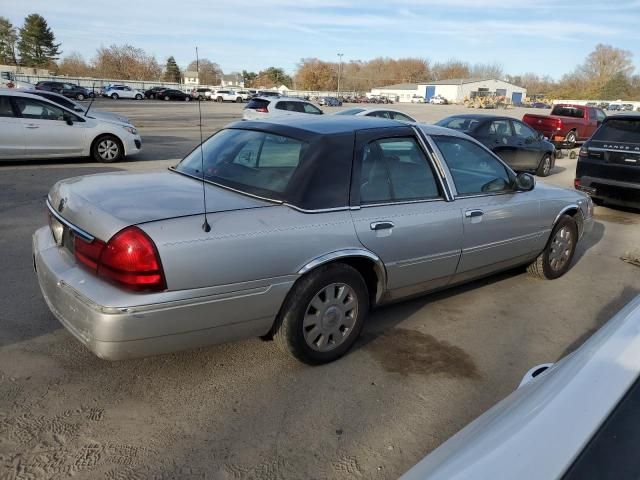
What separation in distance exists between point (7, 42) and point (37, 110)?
318 feet

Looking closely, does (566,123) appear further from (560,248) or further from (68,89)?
(68,89)

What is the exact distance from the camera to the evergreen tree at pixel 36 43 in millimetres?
90562

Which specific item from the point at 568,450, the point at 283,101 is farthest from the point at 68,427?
the point at 283,101

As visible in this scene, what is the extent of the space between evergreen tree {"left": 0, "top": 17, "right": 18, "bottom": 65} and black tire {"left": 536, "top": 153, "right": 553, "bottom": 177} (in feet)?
327

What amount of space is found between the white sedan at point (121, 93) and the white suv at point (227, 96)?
9771mm

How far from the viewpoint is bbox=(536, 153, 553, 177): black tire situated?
13.1 metres

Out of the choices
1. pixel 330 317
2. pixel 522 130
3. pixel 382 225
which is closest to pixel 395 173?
pixel 382 225

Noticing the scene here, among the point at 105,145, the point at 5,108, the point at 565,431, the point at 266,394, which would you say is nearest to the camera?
the point at 565,431

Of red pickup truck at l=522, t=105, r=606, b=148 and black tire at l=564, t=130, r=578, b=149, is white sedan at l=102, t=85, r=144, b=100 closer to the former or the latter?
red pickup truck at l=522, t=105, r=606, b=148

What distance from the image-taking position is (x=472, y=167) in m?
4.57

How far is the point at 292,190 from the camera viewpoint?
10.6ft

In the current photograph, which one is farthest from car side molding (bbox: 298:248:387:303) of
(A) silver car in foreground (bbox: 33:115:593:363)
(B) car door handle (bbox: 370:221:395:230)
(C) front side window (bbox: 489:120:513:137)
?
(C) front side window (bbox: 489:120:513:137)

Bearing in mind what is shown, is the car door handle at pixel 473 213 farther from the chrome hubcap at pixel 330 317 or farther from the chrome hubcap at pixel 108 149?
the chrome hubcap at pixel 108 149

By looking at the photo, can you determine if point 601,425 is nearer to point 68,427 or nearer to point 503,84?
point 68,427
